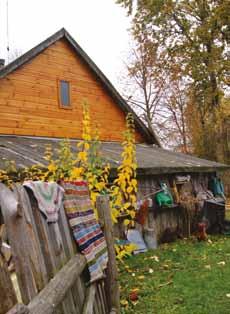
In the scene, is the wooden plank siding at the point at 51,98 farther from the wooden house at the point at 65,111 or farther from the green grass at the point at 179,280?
the green grass at the point at 179,280

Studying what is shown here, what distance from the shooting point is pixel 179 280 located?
627 cm

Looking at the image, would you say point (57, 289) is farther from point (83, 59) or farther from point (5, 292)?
point (83, 59)

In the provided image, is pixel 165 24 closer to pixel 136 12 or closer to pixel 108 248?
pixel 136 12

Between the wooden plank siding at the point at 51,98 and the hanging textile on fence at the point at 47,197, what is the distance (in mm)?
7063

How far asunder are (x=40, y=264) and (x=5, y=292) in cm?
62

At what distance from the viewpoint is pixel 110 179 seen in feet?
29.3

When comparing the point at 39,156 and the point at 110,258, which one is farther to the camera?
the point at 39,156

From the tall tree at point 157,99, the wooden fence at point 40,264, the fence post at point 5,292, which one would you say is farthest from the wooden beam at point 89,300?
the tall tree at point 157,99

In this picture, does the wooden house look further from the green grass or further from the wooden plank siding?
the green grass

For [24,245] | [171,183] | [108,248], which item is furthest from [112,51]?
[24,245]

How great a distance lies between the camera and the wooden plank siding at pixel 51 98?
387 inches

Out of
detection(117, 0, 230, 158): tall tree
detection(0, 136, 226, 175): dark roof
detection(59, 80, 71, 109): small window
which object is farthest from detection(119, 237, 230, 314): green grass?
detection(117, 0, 230, 158): tall tree

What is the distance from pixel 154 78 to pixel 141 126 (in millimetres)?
13061

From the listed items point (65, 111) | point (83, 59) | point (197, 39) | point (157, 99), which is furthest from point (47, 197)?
point (157, 99)
